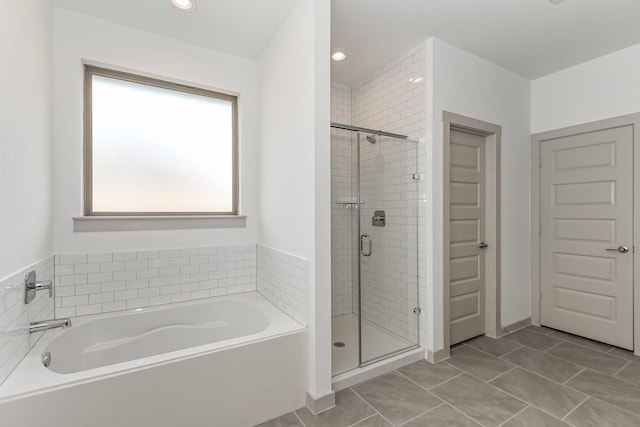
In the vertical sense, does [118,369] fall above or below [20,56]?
below

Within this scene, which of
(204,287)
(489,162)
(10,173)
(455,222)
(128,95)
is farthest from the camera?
(489,162)

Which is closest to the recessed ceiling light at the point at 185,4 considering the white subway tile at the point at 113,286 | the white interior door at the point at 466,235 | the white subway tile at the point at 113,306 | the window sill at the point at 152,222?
the window sill at the point at 152,222

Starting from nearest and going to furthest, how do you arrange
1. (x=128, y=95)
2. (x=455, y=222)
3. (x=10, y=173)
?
(x=10, y=173) < (x=128, y=95) < (x=455, y=222)

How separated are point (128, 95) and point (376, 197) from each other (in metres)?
2.32

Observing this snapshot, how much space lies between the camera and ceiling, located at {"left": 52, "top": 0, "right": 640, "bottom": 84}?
2178 mm

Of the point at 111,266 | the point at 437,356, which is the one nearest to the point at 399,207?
the point at 437,356

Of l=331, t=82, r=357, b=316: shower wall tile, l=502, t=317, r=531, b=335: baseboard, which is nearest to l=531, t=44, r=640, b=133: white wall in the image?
l=502, t=317, r=531, b=335: baseboard

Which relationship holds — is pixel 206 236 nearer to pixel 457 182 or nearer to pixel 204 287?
pixel 204 287

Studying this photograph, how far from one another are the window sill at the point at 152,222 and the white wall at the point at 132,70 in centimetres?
4

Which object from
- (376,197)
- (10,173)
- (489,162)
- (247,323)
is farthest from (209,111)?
(489,162)

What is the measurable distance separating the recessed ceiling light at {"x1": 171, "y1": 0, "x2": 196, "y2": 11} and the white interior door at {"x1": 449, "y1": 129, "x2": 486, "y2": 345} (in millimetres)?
2426

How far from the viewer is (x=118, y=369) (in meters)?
1.52

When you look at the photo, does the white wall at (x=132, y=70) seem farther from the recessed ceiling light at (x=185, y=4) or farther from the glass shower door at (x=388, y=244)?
the glass shower door at (x=388, y=244)

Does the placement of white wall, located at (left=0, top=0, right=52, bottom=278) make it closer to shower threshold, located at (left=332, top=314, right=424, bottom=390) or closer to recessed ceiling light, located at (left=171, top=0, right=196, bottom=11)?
recessed ceiling light, located at (left=171, top=0, right=196, bottom=11)
